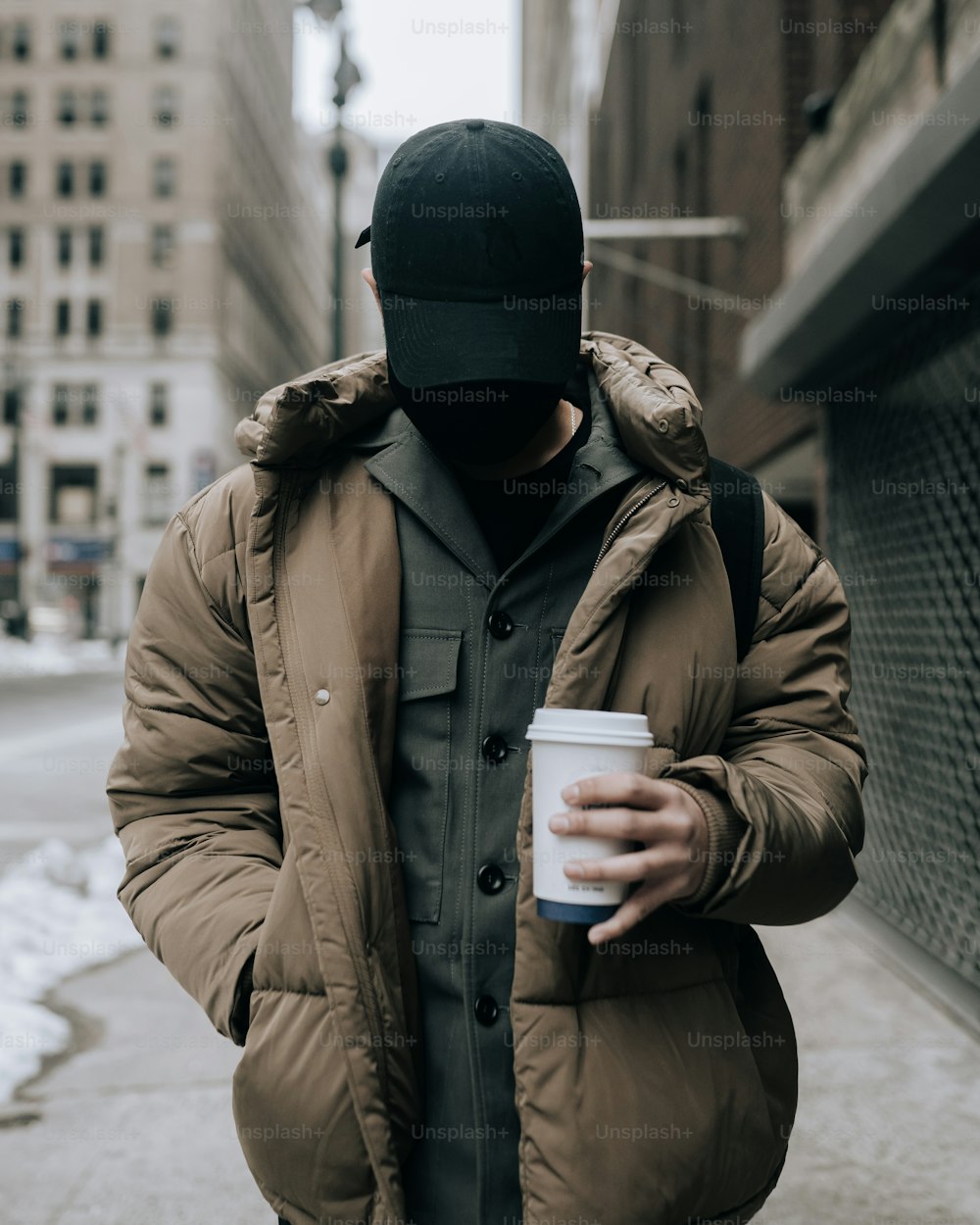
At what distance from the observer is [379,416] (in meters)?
1.87

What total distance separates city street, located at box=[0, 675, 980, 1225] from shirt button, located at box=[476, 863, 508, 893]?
244 centimetres

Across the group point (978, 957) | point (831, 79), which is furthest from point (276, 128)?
point (978, 957)

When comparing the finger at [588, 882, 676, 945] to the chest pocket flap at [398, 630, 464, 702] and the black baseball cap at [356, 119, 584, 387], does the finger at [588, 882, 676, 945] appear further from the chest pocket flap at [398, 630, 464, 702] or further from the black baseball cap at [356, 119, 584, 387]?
the black baseball cap at [356, 119, 584, 387]

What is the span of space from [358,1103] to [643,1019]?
1.26ft

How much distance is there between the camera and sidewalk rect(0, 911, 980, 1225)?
3578mm

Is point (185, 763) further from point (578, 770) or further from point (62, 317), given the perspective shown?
point (62, 317)

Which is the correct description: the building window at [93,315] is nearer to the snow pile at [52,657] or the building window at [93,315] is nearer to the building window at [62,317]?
the building window at [62,317]

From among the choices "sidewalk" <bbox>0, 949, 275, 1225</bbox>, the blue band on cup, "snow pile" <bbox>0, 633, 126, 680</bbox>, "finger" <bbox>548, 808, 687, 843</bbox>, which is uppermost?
"finger" <bbox>548, 808, 687, 843</bbox>

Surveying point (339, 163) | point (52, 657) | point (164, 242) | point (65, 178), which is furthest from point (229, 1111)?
point (65, 178)

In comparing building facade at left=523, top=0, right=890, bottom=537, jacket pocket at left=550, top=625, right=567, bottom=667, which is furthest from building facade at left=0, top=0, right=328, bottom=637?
jacket pocket at left=550, top=625, right=567, bottom=667

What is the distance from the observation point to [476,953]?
163 cm

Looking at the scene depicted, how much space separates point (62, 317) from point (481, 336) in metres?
57.7

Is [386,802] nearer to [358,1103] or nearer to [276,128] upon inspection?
[358,1103]

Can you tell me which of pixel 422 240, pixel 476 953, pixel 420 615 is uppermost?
pixel 422 240
